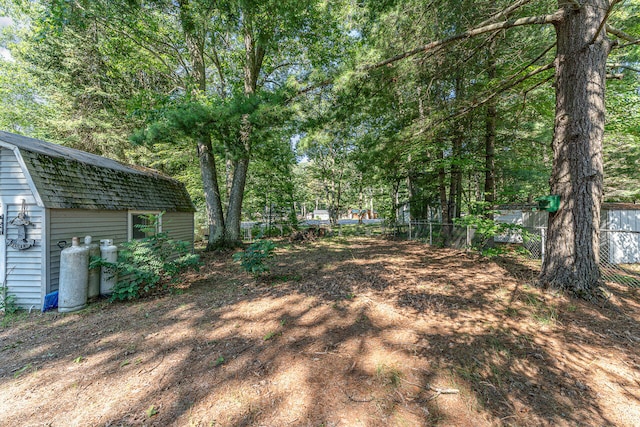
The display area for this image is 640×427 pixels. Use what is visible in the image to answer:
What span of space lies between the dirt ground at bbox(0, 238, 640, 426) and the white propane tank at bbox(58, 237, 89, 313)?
0.68 ft

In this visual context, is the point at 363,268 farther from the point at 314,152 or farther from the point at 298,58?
the point at 314,152

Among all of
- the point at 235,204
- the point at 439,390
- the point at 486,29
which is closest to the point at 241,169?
the point at 235,204

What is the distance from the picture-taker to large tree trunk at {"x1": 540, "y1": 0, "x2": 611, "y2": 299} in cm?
380

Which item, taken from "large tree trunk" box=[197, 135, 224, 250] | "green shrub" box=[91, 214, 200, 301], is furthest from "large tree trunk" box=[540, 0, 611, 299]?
"large tree trunk" box=[197, 135, 224, 250]

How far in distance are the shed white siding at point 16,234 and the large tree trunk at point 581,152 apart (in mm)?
8863

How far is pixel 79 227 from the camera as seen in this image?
Answer: 5.16 meters

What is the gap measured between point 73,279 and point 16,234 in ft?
4.53

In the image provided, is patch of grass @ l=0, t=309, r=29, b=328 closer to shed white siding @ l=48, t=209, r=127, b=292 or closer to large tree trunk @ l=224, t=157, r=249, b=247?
shed white siding @ l=48, t=209, r=127, b=292

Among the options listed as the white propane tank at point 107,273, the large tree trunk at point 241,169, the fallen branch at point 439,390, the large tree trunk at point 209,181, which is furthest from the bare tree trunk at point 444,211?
the white propane tank at point 107,273

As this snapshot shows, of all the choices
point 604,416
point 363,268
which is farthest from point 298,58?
point 604,416

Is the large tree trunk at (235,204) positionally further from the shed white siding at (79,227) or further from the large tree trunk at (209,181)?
the shed white siding at (79,227)

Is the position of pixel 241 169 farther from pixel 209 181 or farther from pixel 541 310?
pixel 541 310

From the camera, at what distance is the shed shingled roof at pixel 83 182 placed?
182 inches

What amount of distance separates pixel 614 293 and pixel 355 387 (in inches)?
189
